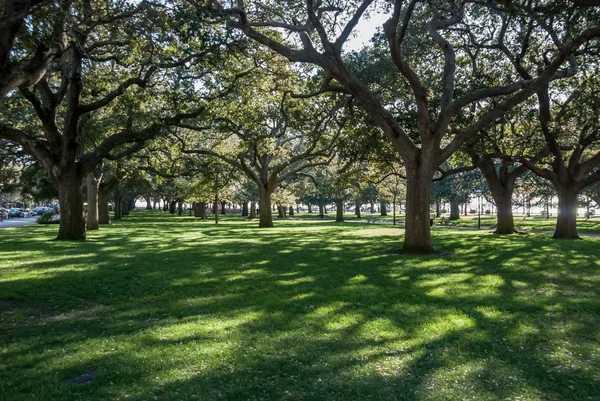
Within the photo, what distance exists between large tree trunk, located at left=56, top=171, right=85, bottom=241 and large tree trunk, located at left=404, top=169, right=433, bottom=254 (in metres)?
13.0

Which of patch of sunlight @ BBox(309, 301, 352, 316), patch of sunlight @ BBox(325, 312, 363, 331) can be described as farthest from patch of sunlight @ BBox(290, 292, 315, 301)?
patch of sunlight @ BBox(325, 312, 363, 331)

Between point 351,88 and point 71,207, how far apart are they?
12363 mm

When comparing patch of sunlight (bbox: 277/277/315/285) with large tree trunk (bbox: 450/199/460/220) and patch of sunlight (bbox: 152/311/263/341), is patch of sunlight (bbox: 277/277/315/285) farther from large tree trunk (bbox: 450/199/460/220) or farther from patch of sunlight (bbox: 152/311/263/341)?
large tree trunk (bbox: 450/199/460/220)

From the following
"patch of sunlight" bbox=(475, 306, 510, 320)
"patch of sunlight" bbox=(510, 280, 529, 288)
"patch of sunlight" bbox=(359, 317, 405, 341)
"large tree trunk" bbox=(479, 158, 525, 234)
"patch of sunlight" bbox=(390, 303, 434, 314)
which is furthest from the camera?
"large tree trunk" bbox=(479, 158, 525, 234)

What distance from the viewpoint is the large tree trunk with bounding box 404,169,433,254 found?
43.0 feet

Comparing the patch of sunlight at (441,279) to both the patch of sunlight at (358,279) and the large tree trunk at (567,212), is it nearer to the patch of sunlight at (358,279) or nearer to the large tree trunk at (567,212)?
the patch of sunlight at (358,279)

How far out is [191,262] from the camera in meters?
11.7

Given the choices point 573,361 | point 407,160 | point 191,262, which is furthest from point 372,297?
point 407,160

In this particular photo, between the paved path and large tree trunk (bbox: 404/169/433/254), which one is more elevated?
large tree trunk (bbox: 404/169/433/254)

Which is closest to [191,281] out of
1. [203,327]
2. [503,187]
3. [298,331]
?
[203,327]

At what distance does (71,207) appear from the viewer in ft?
56.8

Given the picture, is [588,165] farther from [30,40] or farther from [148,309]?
[30,40]

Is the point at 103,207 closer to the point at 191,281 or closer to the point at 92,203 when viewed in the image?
the point at 92,203

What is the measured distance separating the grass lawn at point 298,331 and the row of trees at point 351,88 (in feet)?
16.1
